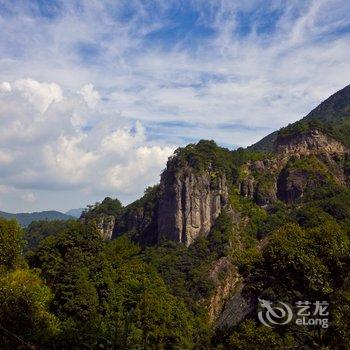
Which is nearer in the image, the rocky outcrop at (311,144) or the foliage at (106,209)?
the rocky outcrop at (311,144)

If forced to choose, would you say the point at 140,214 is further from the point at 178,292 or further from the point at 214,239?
the point at 178,292

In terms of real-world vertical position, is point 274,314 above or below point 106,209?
below

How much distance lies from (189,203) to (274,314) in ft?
263

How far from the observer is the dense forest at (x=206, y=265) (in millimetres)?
20297

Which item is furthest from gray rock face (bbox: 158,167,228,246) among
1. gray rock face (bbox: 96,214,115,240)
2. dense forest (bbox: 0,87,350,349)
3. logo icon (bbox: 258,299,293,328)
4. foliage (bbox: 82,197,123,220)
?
logo icon (bbox: 258,299,293,328)

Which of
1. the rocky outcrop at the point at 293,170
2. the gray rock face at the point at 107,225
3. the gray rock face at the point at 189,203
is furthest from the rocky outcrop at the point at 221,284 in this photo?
the gray rock face at the point at 107,225

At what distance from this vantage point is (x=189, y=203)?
332 ft

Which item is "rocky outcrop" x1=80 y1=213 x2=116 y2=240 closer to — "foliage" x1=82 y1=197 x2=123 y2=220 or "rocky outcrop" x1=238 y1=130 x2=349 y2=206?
"foliage" x1=82 y1=197 x2=123 y2=220

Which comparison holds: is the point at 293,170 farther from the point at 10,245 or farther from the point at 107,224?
the point at 10,245

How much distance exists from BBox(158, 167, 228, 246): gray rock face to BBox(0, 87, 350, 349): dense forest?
1058 millimetres

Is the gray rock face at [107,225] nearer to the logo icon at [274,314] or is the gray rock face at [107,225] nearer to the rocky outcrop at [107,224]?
the rocky outcrop at [107,224]

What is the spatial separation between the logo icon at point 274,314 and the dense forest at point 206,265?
1.34 feet

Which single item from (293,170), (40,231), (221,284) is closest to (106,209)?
(40,231)

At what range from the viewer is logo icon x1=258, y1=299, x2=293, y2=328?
20.7 meters
